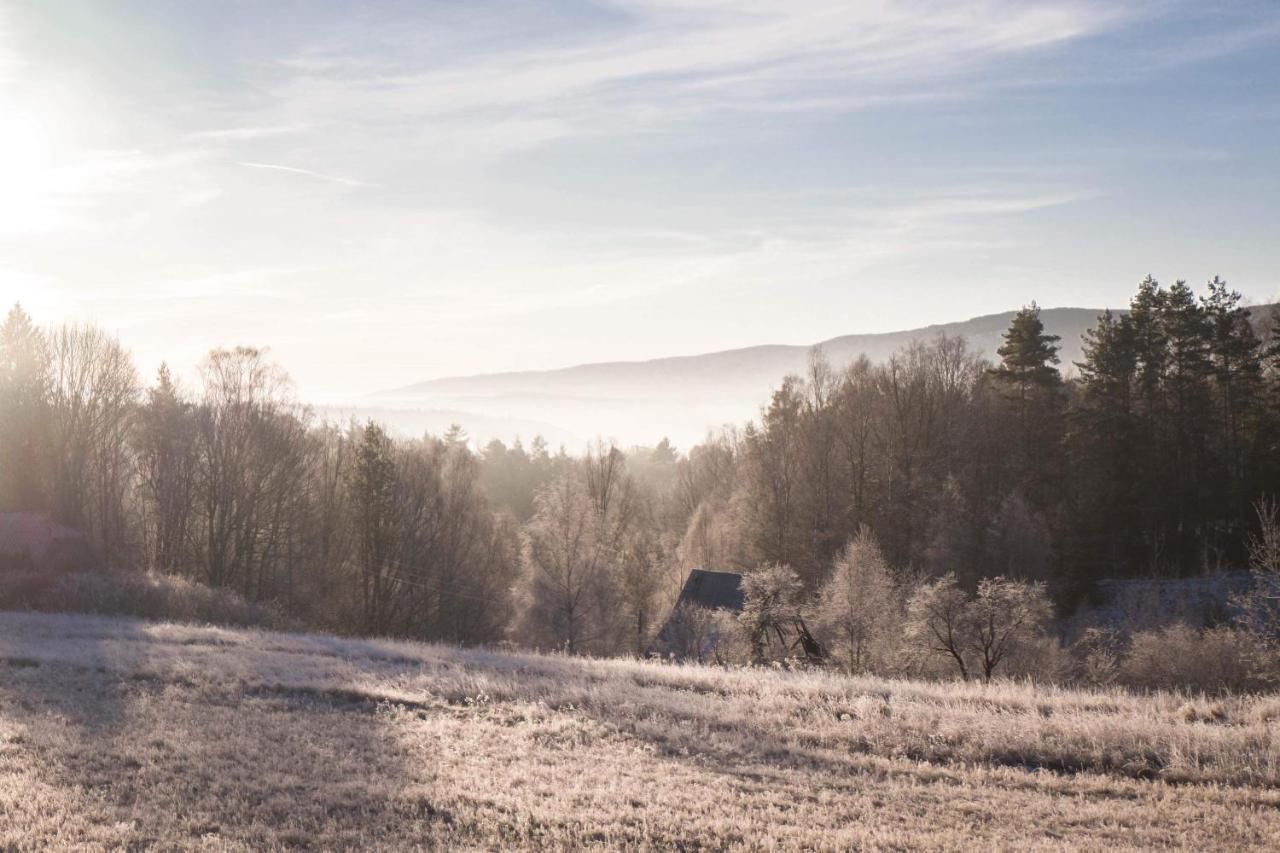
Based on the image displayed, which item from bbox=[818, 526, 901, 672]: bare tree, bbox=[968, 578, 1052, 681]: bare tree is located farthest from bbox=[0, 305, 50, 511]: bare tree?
bbox=[968, 578, 1052, 681]: bare tree

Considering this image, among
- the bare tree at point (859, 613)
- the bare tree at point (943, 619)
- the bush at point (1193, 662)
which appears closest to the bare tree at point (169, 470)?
the bare tree at point (859, 613)

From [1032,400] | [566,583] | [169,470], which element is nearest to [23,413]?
[169,470]

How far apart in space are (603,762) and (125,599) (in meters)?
28.4

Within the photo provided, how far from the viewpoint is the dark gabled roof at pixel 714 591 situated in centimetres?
4988

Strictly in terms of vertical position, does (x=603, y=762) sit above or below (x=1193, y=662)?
above

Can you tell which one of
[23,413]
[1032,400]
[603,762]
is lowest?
[603,762]

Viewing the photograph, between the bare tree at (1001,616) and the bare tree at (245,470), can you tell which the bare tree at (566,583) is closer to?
the bare tree at (245,470)

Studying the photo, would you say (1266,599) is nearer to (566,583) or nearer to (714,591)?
(714,591)

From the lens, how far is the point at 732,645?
44.4 m

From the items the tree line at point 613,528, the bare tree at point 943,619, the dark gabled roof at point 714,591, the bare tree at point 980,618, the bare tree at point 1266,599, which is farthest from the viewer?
the tree line at point 613,528

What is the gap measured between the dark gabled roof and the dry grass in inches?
1240

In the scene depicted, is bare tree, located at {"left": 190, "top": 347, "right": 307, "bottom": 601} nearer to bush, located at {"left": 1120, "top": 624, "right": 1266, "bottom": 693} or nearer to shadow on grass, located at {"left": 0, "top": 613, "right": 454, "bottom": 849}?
A: shadow on grass, located at {"left": 0, "top": 613, "right": 454, "bottom": 849}

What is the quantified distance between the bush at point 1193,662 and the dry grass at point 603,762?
94.2 ft

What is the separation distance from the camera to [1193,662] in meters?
39.9
